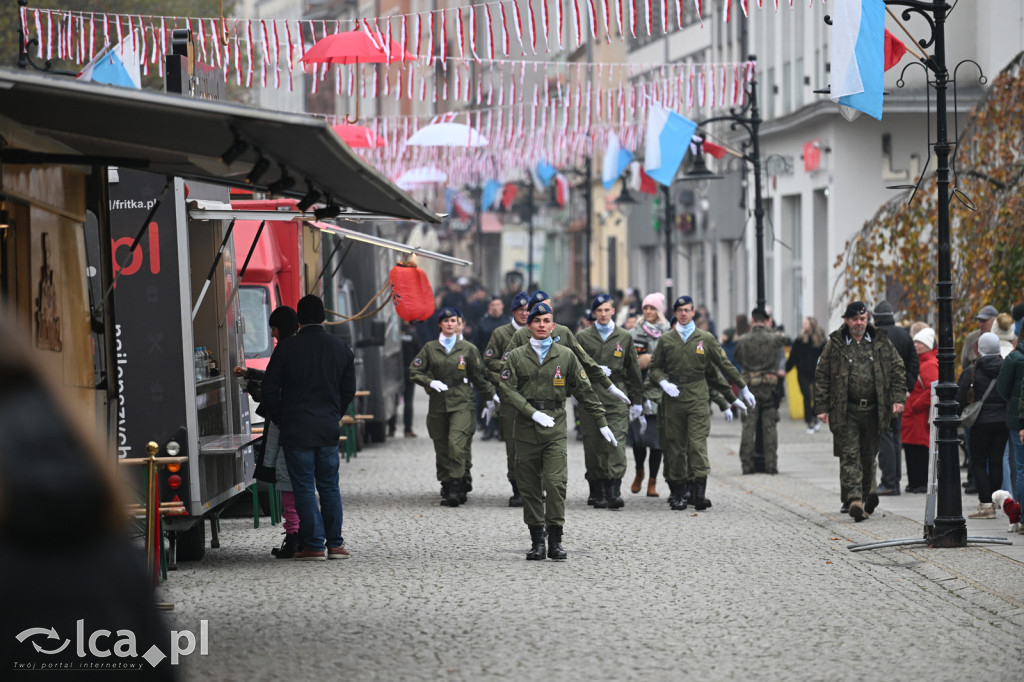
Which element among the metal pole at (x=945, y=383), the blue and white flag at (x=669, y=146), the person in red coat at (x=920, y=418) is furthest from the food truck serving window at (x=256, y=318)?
the blue and white flag at (x=669, y=146)

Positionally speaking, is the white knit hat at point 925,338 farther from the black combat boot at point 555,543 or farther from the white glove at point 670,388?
the black combat boot at point 555,543

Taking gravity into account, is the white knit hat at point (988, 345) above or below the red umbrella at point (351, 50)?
below

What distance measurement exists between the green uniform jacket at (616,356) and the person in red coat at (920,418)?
105 inches

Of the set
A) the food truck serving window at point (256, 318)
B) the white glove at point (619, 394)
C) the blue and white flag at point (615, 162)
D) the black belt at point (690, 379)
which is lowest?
the white glove at point (619, 394)

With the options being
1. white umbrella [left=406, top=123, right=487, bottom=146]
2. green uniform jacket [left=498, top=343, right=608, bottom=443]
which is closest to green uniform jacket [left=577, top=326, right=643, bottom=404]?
green uniform jacket [left=498, top=343, right=608, bottom=443]

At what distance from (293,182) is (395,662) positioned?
2.52m

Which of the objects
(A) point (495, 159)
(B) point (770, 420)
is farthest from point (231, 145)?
(A) point (495, 159)

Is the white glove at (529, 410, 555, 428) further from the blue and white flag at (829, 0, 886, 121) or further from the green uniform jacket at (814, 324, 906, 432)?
the blue and white flag at (829, 0, 886, 121)

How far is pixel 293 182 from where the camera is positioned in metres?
8.52

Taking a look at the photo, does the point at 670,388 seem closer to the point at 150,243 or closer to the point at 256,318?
the point at 256,318

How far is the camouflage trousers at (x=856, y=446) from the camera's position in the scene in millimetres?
13633

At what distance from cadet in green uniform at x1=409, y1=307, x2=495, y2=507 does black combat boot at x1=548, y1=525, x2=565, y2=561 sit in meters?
4.00

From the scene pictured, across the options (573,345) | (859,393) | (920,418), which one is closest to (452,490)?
(573,345)

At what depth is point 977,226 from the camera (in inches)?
726
